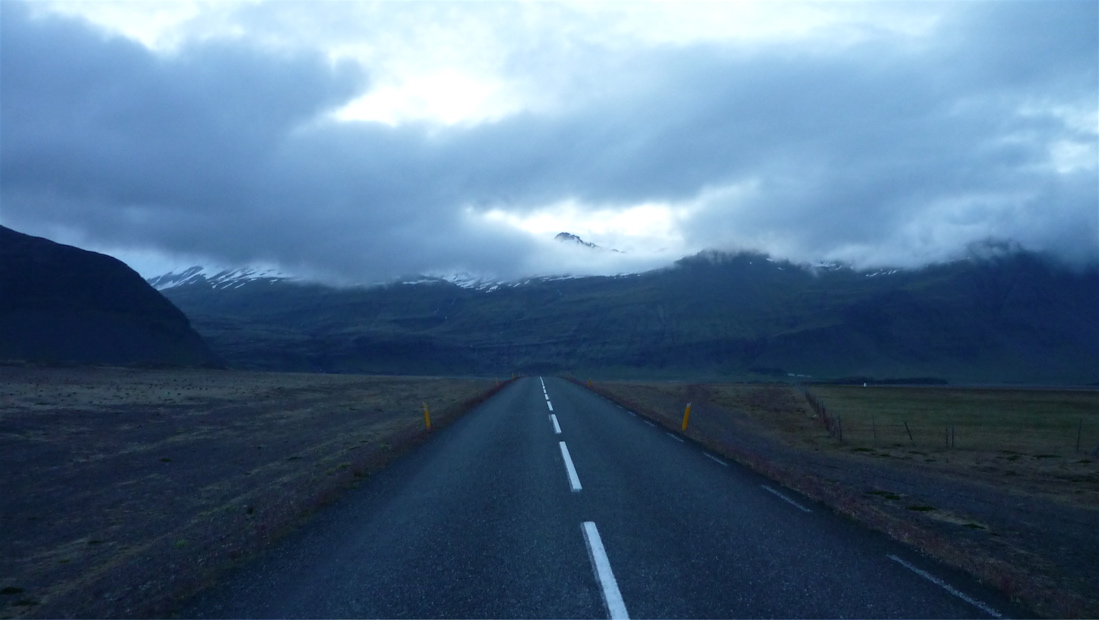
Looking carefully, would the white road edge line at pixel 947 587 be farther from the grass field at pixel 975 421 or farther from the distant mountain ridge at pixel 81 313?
the distant mountain ridge at pixel 81 313

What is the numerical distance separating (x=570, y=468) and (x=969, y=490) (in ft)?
30.4

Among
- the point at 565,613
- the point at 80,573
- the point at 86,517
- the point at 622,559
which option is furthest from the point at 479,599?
the point at 86,517

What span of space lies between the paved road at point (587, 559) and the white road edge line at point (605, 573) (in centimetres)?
3

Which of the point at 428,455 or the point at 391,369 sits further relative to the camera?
the point at 391,369

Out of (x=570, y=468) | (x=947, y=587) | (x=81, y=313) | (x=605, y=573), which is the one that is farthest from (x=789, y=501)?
(x=81, y=313)

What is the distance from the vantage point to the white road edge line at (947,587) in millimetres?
7457

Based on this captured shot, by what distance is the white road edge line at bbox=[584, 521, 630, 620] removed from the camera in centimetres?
738

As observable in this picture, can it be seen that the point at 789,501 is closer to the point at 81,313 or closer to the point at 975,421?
the point at 975,421

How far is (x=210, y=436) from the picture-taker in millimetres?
28156

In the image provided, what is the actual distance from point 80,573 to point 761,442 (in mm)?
22112

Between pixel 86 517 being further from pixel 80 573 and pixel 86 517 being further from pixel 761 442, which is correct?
pixel 761 442

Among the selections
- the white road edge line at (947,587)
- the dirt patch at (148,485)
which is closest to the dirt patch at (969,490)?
the white road edge line at (947,587)

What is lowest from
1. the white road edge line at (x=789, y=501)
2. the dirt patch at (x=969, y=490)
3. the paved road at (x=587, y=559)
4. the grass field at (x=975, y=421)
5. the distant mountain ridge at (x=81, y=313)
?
the grass field at (x=975, y=421)

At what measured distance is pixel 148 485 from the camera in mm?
18109
